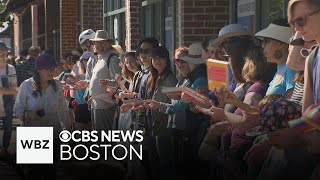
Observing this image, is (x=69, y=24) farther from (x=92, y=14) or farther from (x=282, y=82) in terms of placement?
(x=282, y=82)

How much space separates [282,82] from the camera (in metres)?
6.15

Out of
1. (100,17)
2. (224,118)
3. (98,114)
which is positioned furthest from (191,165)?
(100,17)

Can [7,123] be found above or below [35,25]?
below

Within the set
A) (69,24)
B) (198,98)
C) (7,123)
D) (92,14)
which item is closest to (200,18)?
(7,123)

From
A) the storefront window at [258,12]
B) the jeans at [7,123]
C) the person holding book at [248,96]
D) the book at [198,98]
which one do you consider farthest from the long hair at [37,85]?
the jeans at [7,123]

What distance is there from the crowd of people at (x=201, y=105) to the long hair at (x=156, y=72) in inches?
0.4

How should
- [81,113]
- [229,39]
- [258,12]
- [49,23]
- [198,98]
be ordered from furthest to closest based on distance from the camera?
1. [49,23]
2. [81,113]
3. [258,12]
4. [229,39]
5. [198,98]

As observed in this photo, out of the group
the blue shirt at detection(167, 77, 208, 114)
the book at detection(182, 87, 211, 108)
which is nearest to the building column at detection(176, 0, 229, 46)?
the blue shirt at detection(167, 77, 208, 114)

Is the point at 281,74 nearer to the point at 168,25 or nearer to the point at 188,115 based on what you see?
the point at 188,115

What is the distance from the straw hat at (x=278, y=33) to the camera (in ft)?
20.7

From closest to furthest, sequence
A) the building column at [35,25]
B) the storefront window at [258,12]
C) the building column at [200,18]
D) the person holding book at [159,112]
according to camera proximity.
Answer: the person holding book at [159,112], the storefront window at [258,12], the building column at [200,18], the building column at [35,25]

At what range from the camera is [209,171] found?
27.1 ft

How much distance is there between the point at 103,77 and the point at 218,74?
17.0 ft

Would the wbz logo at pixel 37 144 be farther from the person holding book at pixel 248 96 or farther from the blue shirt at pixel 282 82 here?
the blue shirt at pixel 282 82
